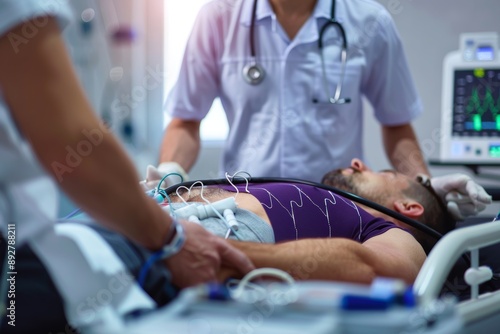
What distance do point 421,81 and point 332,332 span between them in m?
3.37

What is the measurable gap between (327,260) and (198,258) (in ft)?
1.08

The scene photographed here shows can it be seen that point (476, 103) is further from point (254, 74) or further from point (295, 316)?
point (295, 316)

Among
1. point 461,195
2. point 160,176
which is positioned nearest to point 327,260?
point 160,176

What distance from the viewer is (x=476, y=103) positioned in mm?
3238

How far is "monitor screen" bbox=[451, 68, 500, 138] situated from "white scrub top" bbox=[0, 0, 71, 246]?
103 inches

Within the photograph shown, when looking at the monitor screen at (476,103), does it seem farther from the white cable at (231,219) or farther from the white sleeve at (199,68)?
the white cable at (231,219)

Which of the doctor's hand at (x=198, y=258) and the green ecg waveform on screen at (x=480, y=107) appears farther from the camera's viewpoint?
the green ecg waveform on screen at (x=480, y=107)

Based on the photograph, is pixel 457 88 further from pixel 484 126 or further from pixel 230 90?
pixel 230 90

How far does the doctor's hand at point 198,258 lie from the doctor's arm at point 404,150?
4.65ft

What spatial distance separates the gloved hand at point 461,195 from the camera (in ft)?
6.82

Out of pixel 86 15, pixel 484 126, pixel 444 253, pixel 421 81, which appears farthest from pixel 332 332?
pixel 86 15

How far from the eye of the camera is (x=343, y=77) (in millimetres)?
2375

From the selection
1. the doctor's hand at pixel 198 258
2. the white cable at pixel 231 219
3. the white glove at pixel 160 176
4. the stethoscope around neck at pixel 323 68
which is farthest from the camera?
the stethoscope around neck at pixel 323 68

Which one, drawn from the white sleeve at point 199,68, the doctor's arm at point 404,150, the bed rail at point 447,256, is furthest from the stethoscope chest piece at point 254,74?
the bed rail at point 447,256
